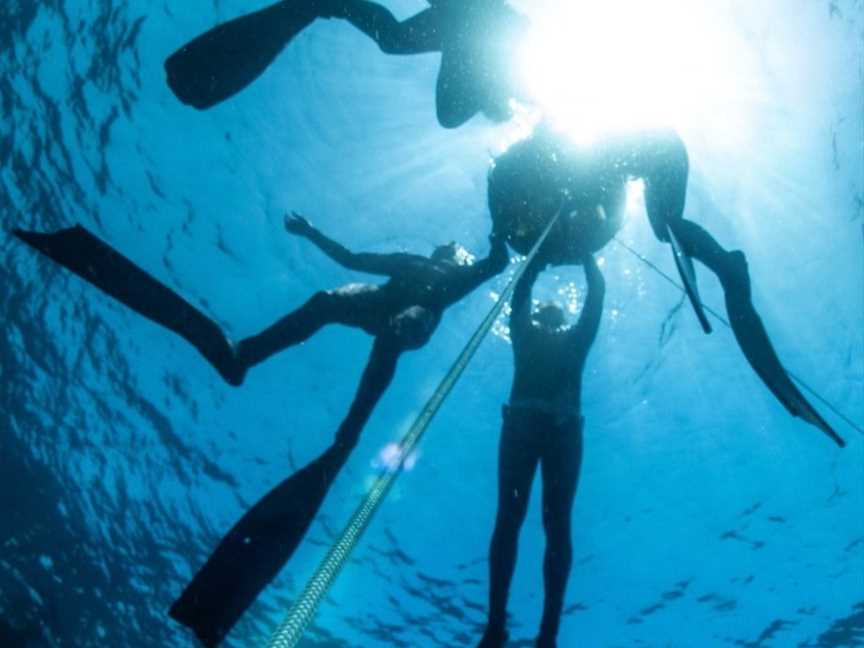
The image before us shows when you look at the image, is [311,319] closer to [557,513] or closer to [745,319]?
[557,513]

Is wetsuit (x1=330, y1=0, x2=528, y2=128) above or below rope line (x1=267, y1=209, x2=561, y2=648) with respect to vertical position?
above

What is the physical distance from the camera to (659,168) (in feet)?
16.9

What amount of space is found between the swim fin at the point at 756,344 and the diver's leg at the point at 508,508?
1931 mm

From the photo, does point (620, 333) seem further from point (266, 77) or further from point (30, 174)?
point (30, 174)

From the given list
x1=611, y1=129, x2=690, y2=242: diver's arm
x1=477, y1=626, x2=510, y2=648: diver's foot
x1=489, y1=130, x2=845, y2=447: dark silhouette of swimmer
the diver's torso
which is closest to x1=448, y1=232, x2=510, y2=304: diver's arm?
x1=489, y1=130, x2=845, y2=447: dark silhouette of swimmer

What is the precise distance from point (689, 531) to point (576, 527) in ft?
9.21

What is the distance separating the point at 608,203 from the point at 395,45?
2403mm

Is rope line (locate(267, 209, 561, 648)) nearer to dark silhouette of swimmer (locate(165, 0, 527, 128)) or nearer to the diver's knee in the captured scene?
dark silhouette of swimmer (locate(165, 0, 527, 128))

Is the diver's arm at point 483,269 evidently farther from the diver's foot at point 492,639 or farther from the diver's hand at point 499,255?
the diver's foot at point 492,639

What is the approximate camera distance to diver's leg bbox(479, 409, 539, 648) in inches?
197

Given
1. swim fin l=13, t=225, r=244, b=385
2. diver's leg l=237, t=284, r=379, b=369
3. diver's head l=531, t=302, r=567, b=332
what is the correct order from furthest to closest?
1. diver's head l=531, t=302, r=567, b=332
2. diver's leg l=237, t=284, r=379, b=369
3. swim fin l=13, t=225, r=244, b=385

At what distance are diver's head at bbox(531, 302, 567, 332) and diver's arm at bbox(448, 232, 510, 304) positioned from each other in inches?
30.9

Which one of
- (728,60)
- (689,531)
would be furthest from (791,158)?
(689,531)

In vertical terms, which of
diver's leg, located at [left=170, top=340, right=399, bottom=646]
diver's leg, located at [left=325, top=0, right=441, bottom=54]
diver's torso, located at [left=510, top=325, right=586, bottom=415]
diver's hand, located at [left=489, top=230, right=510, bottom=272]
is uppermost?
diver's leg, located at [left=325, top=0, right=441, bottom=54]
